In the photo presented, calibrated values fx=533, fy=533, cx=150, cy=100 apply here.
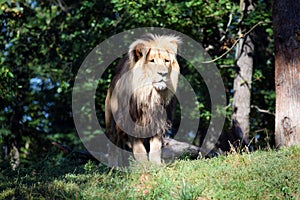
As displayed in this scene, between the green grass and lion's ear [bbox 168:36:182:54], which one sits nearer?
the green grass

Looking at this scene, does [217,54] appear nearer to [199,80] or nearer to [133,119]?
[199,80]

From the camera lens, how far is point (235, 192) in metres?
6.03

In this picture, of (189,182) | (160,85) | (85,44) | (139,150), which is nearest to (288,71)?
(160,85)

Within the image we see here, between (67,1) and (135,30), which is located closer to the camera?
(135,30)

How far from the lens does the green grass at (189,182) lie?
606cm

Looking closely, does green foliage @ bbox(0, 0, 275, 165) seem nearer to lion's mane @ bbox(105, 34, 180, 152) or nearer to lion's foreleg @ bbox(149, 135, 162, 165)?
lion's mane @ bbox(105, 34, 180, 152)

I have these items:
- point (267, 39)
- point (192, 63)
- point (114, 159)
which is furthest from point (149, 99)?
point (267, 39)

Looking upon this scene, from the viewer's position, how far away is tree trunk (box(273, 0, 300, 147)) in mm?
8422

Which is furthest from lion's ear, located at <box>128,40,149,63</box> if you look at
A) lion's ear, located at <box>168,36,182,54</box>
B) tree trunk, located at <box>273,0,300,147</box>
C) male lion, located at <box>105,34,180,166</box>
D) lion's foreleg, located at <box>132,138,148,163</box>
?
tree trunk, located at <box>273,0,300,147</box>

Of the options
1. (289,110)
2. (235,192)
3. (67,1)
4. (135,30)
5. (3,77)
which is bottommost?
(235,192)

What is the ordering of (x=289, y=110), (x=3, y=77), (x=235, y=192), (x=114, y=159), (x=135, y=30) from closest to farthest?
(x=235, y=192)
(x=289, y=110)
(x=114, y=159)
(x=3, y=77)
(x=135, y=30)

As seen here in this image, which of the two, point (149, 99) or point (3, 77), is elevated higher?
point (3, 77)

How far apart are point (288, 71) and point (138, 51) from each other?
95.5 inches

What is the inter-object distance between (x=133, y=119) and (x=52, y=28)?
6599mm
